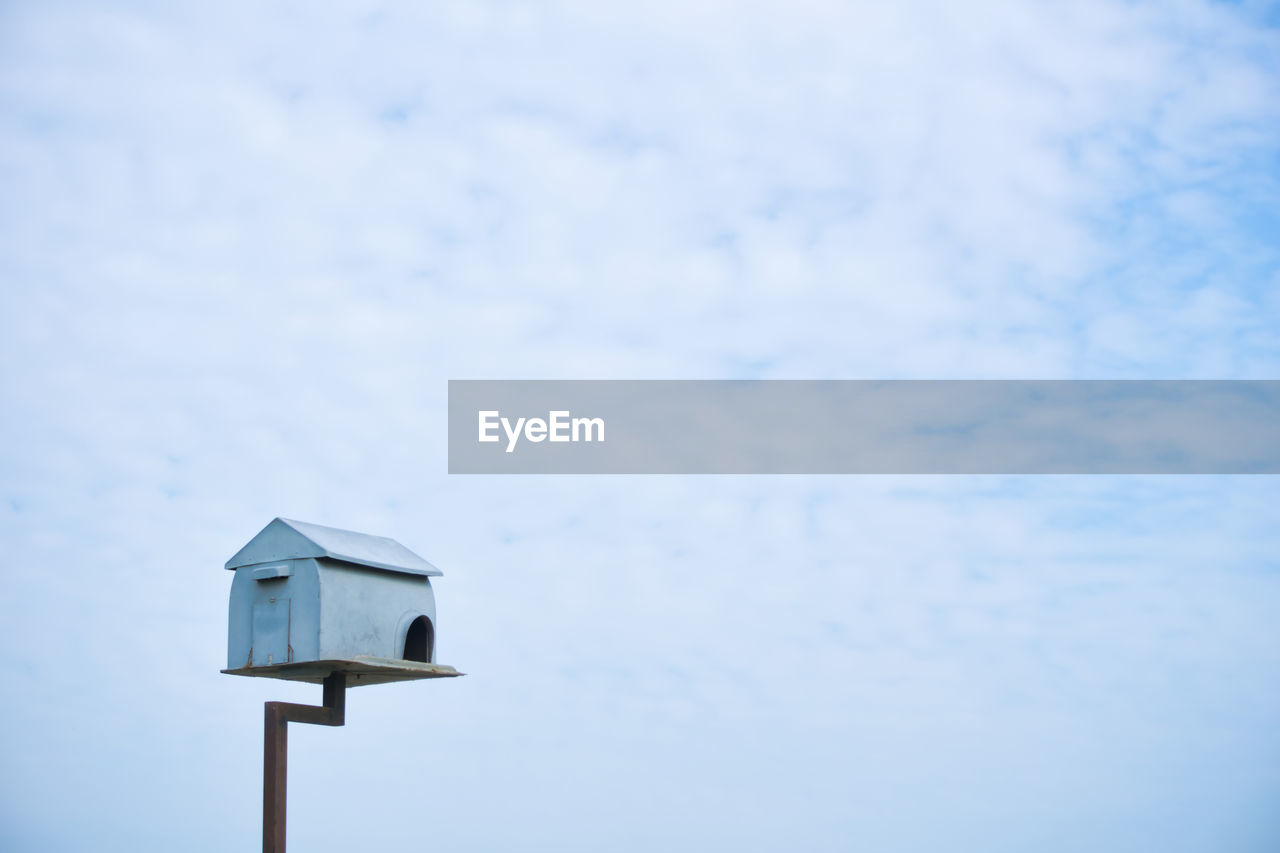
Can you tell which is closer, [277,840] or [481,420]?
[277,840]

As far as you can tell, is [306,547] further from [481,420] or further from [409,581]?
[481,420]

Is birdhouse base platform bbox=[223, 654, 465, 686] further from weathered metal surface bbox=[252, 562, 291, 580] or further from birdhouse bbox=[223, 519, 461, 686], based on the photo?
weathered metal surface bbox=[252, 562, 291, 580]

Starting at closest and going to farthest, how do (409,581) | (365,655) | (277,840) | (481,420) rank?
1. (277,840)
2. (365,655)
3. (409,581)
4. (481,420)

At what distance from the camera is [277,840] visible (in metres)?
9.77

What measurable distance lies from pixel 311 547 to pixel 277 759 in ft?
5.30

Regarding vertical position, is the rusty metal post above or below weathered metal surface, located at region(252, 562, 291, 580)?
below

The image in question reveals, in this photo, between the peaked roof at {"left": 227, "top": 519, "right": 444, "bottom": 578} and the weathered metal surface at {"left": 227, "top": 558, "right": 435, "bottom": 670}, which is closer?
the weathered metal surface at {"left": 227, "top": 558, "right": 435, "bottom": 670}

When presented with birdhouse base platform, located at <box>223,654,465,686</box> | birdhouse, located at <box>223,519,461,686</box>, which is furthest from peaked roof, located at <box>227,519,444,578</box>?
birdhouse base platform, located at <box>223,654,465,686</box>

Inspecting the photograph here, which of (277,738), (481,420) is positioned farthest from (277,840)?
(481,420)

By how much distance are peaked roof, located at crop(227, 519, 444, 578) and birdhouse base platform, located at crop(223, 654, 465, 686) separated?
2.60 feet

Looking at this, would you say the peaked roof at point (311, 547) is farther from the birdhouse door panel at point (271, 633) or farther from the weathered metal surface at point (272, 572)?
the birdhouse door panel at point (271, 633)

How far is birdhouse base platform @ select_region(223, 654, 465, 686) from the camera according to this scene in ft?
32.8

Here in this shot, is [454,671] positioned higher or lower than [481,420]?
lower

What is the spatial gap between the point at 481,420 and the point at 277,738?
5.30 meters
